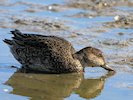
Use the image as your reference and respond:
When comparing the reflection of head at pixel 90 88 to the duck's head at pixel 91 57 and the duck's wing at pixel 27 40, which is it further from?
the duck's wing at pixel 27 40

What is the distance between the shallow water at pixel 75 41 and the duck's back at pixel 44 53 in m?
0.17

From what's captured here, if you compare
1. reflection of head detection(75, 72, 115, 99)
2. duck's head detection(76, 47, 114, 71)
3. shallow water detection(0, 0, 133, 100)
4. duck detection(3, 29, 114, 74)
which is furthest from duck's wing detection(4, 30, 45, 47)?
reflection of head detection(75, 72, 115, 99)

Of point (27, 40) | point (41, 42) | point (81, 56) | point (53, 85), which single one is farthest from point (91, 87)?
point (27, 40)

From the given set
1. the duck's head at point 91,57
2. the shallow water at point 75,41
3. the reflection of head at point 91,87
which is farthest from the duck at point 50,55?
the reflection of head at point 91,87

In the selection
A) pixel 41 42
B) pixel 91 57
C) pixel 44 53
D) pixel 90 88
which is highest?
pixel 41 42

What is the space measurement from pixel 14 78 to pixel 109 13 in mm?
5003

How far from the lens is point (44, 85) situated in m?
9.38

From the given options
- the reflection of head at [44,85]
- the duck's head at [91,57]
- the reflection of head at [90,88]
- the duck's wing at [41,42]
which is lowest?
the reflection of head at [90,88]

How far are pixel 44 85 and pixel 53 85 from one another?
0.14 m

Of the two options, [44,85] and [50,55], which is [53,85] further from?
[50,55]

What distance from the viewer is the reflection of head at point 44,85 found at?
887 cm

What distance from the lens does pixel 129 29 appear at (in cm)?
1281

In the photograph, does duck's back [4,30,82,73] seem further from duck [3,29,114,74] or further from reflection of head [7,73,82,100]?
reflection of head [7,73,82,100]

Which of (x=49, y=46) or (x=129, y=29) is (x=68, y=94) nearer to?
(x=49, y=46)
